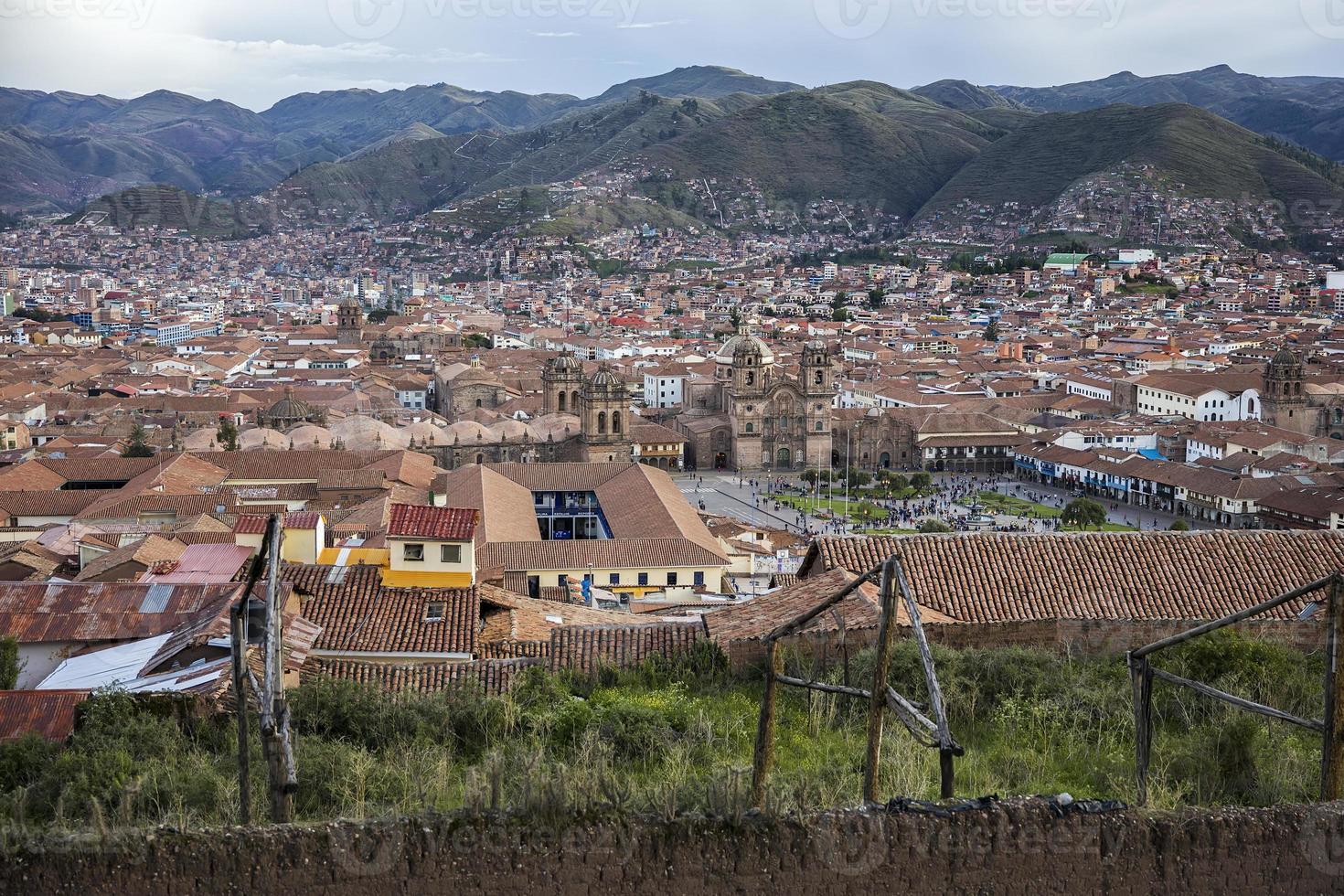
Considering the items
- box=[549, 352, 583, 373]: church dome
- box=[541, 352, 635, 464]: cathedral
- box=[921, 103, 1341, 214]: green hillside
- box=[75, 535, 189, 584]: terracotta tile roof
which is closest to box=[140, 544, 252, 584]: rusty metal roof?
box=[75, 535, 189, 584]: terracotta tile roof

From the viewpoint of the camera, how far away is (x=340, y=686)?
7.96 m

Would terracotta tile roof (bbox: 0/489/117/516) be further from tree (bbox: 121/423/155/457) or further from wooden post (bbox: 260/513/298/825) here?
wooden post (bbox: 260/513/298/825)

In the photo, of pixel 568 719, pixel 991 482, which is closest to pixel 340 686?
pixel 568 719

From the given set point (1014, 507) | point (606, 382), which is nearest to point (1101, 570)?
point (1014, 507)

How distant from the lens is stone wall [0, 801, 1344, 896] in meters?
4.85

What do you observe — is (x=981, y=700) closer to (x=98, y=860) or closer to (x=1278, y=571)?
(x=1278, y=571)

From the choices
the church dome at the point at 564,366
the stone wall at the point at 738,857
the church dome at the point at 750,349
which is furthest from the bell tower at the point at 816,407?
the stone wall at the point at 738,857

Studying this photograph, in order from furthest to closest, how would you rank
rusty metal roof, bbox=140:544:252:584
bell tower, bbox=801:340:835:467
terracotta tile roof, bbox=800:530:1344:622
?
bell tower, bbox=801:340:835:467, rusty metal roof, bbox=140:544:252:584, terracotta tile roof, bbox=800:530:1344:622

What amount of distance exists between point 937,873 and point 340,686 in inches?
161

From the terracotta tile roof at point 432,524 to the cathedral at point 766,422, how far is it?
30925 mm

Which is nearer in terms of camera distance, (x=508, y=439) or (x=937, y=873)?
(x=937, y=873)

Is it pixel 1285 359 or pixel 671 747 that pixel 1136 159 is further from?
pixel 671 747

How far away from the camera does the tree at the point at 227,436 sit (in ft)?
113

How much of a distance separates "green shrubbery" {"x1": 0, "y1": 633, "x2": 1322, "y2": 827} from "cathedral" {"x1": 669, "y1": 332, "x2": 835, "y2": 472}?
34200 millimetres
